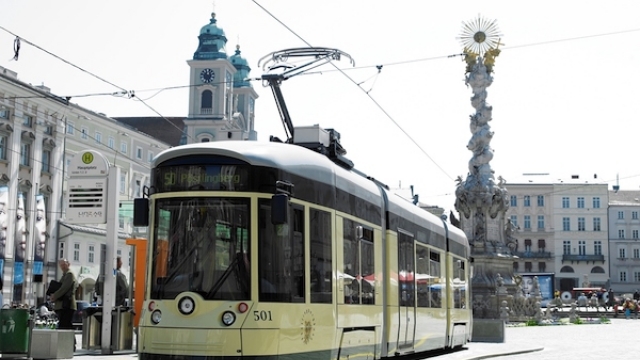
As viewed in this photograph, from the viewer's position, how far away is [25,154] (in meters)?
46.7

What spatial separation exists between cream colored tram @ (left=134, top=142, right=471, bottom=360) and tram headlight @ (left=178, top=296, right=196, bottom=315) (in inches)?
0.4

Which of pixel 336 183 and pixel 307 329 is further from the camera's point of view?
pixel 336 183

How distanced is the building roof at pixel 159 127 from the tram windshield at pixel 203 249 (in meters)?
78.5

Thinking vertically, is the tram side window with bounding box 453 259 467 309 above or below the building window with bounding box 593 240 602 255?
below

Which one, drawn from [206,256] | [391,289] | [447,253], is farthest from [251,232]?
[447,253]

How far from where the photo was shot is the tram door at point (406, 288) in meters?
14.6

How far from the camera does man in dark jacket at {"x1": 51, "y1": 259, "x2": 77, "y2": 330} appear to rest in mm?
15750

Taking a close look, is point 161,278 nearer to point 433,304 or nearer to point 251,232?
point 251,232

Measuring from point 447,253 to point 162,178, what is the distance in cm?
937

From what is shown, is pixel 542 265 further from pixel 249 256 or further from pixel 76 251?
pixel 249 256

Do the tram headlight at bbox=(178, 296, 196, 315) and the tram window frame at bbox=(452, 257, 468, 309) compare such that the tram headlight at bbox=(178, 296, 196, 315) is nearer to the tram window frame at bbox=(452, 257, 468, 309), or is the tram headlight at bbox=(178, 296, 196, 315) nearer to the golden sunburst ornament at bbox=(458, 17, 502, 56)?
the tram window frame at bbox=(452, 257, 468, 309)

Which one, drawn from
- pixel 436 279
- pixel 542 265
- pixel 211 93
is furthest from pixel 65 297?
pixel 542 265

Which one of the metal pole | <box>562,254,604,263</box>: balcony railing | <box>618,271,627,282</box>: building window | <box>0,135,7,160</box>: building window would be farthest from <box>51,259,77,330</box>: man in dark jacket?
<box>618,271,627,282</box>: building window

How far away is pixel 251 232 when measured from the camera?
1010cm
